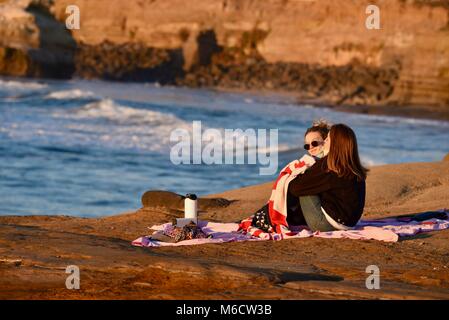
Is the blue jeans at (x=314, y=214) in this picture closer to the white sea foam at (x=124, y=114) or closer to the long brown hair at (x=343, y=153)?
the long brown hair at (x=343, y=153)

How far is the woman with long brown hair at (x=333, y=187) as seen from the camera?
805 cm

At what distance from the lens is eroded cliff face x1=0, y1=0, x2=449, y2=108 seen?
41.9m

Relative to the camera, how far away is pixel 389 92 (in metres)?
40.4

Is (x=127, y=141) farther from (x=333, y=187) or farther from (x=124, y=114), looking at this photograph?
(x=333, y=187)

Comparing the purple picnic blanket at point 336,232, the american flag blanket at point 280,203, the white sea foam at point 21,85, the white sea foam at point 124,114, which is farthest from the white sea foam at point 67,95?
the american flag blanket at point 280,203

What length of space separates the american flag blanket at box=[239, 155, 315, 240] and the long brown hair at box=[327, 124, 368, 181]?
26cm

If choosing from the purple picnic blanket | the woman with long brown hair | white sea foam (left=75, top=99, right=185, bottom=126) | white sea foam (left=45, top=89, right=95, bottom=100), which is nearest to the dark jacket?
the woman with long brown hair

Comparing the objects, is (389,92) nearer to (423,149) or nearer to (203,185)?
(423,149)

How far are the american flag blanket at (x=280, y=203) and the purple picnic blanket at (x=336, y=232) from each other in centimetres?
5

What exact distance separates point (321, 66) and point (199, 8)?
886 centimetres

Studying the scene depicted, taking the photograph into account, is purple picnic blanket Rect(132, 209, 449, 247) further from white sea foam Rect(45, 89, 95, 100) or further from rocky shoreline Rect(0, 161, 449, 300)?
white sea foam Rect(45, 89, 95, 100)

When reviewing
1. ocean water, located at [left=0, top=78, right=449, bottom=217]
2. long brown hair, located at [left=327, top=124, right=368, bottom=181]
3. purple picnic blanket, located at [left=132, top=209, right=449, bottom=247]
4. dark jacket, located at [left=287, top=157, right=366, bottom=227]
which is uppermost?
long brown hair, located at [left=327, top=124, right=368, bottom=181]

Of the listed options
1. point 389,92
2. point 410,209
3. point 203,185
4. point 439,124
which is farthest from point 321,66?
point 410,209

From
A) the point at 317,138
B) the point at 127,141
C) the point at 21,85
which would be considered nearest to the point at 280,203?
the point at 317,138
